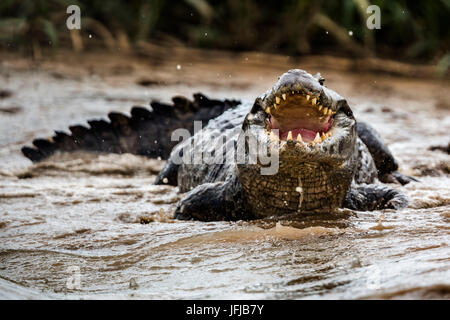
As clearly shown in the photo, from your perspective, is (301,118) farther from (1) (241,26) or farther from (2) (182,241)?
(1) (241,26)

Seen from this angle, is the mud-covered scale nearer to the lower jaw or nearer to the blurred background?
the lower jaw

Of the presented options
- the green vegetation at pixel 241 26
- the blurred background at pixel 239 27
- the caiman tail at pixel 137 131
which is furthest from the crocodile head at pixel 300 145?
the green vegetation at pixel 241 26

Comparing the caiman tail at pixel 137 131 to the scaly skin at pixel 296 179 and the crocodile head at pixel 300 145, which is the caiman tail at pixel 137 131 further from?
the crocodile head at pixel 300 145

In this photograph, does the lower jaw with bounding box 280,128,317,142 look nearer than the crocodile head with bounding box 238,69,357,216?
No

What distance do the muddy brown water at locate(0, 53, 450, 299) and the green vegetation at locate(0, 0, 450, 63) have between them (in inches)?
156

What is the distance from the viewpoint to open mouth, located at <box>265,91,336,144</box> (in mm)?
3352

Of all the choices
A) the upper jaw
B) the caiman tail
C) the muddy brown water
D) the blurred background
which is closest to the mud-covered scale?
the upper jaw

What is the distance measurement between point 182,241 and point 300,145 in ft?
2.38

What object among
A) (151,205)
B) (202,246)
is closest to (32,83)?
(151,205)

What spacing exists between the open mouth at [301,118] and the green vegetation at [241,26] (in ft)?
22.3

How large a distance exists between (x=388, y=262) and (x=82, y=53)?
9018 mm

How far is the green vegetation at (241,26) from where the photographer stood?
10.4 meters

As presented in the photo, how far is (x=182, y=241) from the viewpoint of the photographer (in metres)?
3.21

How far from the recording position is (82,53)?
10805 mm
